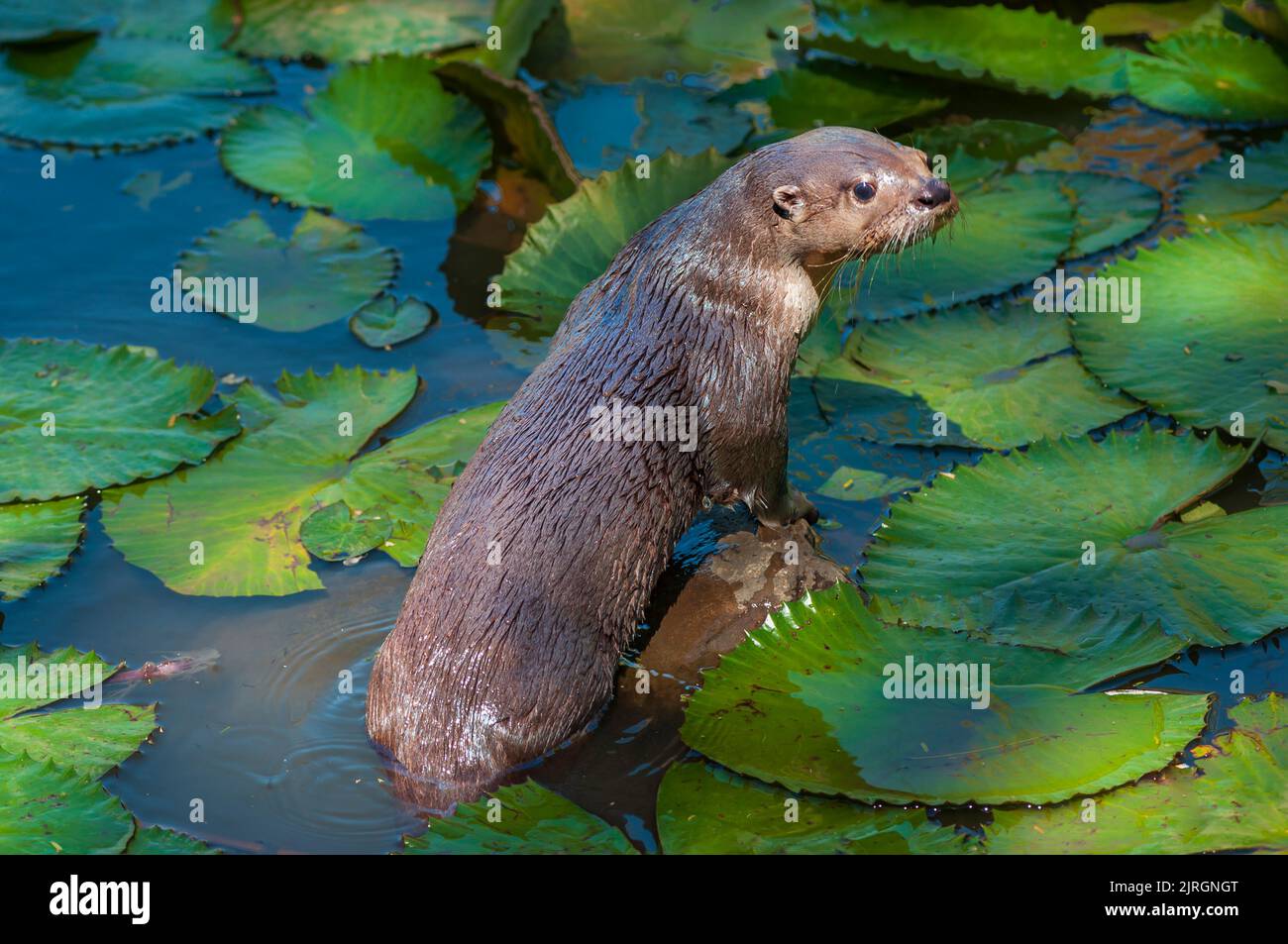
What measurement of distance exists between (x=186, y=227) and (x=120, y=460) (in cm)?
231

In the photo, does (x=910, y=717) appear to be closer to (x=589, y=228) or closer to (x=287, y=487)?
(x=287, y=487)

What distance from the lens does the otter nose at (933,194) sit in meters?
5.27

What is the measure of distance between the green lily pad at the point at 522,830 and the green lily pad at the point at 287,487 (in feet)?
4.97

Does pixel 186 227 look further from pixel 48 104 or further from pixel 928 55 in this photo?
pixel 928 55

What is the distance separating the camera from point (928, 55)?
8352 millimetres

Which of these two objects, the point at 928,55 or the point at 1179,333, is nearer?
the point at 1179,333

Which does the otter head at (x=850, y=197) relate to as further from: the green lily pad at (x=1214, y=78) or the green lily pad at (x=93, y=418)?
the green lily pad at (x=1214, y=78)

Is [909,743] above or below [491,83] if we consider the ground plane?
below

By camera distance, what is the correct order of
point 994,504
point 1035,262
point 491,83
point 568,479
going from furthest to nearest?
1. point 491,83
2. point 1035,262
3. point 994,504
4. point 568,479

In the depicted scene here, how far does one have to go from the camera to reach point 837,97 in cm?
848

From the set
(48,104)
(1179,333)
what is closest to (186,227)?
(48,104)

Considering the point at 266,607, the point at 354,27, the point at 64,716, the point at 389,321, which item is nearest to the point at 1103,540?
the point at 266,607

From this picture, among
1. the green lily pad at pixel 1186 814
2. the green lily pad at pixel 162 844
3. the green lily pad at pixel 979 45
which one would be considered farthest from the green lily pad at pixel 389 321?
the green lily pad at pixel 1186 814

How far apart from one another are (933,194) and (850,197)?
12.4 inches
